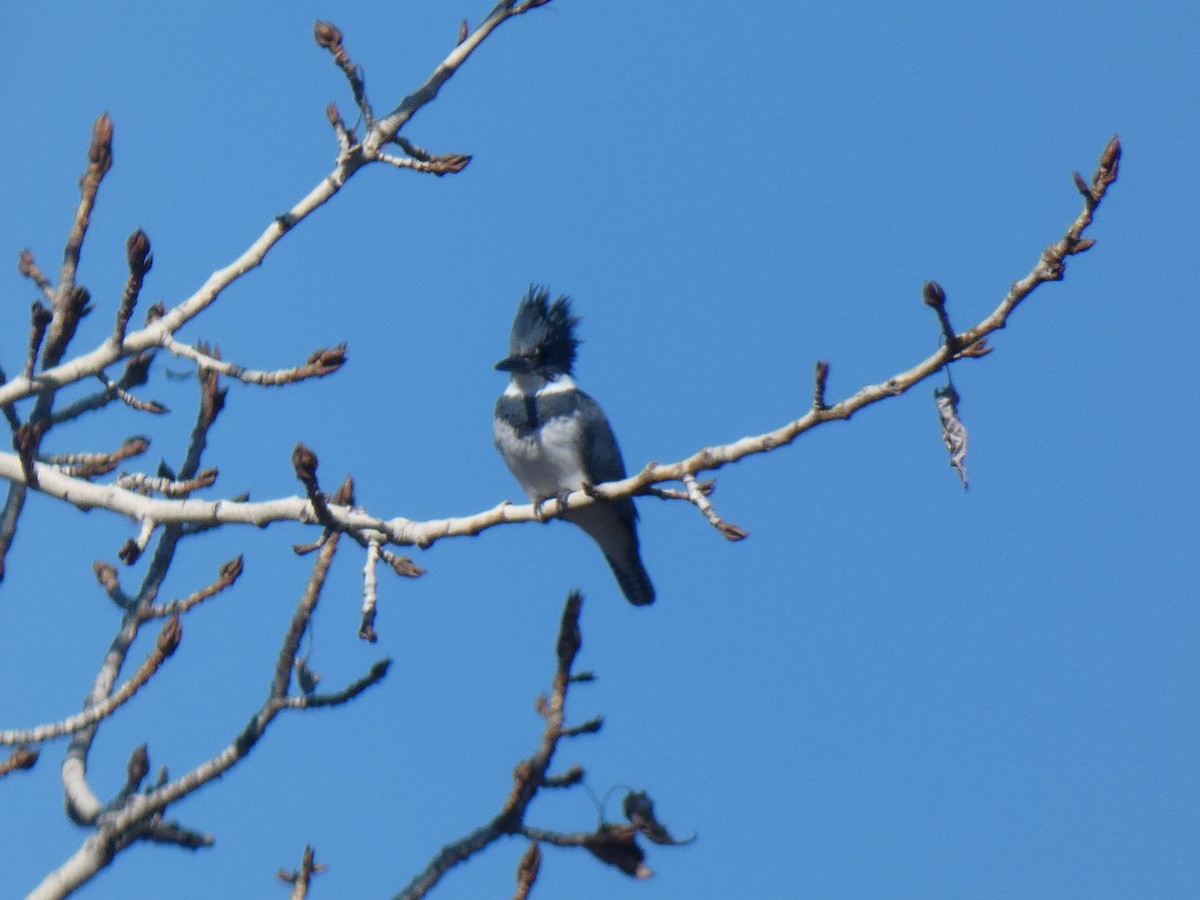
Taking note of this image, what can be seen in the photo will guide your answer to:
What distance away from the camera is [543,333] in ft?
25.6

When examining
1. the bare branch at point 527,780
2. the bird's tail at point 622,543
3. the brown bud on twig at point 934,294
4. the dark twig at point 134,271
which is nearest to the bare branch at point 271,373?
the dark twig at point 134,271

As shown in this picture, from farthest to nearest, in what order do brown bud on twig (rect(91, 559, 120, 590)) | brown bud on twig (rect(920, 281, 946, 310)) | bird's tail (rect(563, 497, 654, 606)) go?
bird's tail (rect(563, 497, 654, 606))
brown bud on twig (rect(91, 559, 120, 590))
brown bud on twig (rect(920, 281, 946, 310))

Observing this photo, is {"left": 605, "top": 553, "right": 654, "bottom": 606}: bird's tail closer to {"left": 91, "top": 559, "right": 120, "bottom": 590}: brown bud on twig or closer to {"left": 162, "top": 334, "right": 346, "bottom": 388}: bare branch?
{"left": 91, "top": 559, "right": 120, "bottom": 590}: brown bud on twig

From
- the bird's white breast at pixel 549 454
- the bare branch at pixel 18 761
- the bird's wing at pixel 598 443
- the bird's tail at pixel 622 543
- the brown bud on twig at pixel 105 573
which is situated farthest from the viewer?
the bird's tail at pixel 622 543

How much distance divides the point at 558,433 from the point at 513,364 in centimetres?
52

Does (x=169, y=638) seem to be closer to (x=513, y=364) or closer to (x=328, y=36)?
(x=328, y=36)

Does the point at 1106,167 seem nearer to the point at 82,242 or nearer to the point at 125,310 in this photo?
the point at 125,310

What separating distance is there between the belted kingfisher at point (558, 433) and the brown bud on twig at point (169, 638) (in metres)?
3.53

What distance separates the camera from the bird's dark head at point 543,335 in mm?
7746

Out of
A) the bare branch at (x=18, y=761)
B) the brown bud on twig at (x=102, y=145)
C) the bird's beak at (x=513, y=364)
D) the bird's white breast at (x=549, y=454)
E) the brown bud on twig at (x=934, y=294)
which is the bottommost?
the bare branch at (x=18, y=761)

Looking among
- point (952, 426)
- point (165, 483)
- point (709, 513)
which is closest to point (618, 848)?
point (709, 513)

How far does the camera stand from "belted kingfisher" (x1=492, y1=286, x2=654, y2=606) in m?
7.29

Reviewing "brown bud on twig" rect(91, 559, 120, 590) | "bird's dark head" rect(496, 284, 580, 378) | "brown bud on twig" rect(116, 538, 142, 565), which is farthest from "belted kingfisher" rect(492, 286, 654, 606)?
"brown bud on twig" rect(116, 538, 142, 565)

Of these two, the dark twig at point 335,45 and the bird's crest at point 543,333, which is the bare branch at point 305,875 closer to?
the dark twig at point 335,45
